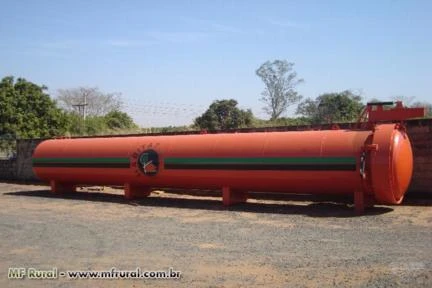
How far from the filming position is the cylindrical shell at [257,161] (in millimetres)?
10375

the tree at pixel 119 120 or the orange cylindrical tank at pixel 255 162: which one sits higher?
the tree at pixel 119 120

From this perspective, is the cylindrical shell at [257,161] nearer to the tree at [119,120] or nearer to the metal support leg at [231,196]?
the metal support leg at [231,196]

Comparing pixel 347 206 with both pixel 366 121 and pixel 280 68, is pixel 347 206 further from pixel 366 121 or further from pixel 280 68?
pixel 280 68

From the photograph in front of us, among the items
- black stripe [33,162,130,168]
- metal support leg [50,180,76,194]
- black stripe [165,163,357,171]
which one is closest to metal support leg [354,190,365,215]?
black stripe [165,163,357,171]

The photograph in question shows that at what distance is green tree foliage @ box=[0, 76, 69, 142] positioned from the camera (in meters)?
33.9

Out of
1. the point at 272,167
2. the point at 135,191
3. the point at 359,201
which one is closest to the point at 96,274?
the point at 272,167

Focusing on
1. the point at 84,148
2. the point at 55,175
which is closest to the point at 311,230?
the point at 84,148

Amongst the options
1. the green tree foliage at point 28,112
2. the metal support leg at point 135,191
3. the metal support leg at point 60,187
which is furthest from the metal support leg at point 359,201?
the green tree foliage at point 28,112

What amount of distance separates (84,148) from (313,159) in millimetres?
7630

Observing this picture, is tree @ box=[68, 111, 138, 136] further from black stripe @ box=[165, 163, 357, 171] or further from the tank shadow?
black stripe @ box=[165, 163, 357, 171]

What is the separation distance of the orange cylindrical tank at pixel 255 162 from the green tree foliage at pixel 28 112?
64.5 ft

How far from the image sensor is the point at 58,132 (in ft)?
118

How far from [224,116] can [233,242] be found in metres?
28.7

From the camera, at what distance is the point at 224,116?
3672cm
